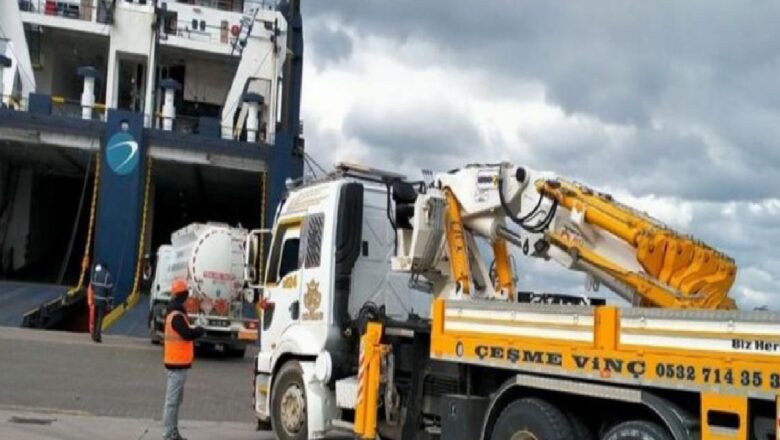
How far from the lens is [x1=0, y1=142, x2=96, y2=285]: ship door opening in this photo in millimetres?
38812

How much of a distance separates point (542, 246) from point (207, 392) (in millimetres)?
9746

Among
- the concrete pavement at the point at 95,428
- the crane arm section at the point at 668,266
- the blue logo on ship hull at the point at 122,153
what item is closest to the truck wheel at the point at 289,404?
the concrete pavement at the point at 95,428

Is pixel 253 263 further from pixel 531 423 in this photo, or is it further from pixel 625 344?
pixel 625 344

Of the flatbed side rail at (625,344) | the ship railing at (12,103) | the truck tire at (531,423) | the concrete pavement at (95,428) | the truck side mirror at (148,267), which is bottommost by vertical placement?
the concrete pavement at (95,428)

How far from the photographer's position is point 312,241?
35.6 ft

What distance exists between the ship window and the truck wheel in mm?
1141

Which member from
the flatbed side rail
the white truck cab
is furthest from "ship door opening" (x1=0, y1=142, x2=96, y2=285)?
the flatbed side rail

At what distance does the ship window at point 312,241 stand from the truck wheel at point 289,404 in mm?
1141

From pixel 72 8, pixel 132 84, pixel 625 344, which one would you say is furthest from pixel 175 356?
pixel 132 84

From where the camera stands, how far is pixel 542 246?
8.41 metres

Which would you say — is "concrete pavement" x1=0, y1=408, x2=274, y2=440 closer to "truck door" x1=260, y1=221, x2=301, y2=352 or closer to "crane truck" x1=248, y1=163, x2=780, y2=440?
"crane truck" x1=248, y1=163, x2=780, y2=440

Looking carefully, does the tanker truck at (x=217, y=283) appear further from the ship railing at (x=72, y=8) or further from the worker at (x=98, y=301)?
the ship railing at (x=72, y=8)

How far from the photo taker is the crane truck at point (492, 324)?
602 cm

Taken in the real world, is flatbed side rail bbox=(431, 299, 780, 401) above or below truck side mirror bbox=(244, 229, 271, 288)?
below
